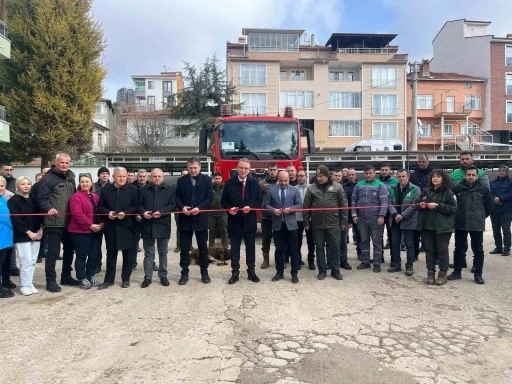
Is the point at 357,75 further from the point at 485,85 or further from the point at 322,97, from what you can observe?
the point at 485,85

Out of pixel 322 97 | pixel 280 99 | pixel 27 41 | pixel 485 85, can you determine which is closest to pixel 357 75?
pixel 322 97

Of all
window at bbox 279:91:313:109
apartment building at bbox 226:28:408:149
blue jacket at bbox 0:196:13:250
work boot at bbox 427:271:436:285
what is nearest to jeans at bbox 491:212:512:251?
work boot at bbox 427:271:436:285

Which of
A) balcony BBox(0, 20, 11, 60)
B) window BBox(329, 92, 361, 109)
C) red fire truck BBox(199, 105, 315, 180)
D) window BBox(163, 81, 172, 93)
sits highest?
window BBox(163, 81, 172, 93)

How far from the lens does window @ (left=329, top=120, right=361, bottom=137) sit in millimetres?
43594

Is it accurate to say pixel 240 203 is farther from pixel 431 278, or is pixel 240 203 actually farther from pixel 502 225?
pixel 502 225

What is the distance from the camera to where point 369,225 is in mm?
7750

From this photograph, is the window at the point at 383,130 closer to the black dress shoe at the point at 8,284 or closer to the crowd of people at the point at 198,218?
the crowd of people at the point at 198,218

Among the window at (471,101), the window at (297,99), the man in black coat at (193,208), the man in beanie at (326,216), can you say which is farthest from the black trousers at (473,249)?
the window at (471,101)

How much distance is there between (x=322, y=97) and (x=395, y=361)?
135 feet

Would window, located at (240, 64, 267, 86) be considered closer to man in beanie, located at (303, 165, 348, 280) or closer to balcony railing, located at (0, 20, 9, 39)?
balcony railing, located at (0, 20, 9, 39)

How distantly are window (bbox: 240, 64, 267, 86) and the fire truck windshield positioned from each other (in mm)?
32846

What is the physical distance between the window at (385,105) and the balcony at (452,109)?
5.14m

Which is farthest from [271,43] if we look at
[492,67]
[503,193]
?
[503,193]

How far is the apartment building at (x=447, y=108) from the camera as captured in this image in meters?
45.5
